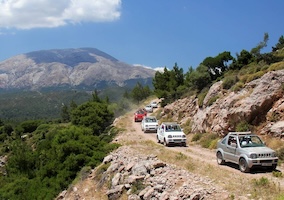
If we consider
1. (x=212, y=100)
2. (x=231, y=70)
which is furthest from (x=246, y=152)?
(x=231, y=70)

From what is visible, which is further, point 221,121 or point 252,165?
point 221,121

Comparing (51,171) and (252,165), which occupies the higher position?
(252,165)

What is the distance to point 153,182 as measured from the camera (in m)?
16.5

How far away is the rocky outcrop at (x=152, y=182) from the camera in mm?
13242

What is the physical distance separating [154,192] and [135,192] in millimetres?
1957

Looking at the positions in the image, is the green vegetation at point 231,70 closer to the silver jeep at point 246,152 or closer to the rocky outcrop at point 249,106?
the rocky outcrop at point 249,106

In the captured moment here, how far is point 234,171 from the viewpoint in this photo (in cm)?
1658

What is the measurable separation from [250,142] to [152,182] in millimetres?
5474

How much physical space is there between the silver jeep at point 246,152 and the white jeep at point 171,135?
9.38m

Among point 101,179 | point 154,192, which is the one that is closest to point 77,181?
point 101,179

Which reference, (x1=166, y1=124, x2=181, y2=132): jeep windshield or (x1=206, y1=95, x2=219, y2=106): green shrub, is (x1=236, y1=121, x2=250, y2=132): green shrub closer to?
(x1=166, y1=124, x2=181, y2=132): jeep windshield

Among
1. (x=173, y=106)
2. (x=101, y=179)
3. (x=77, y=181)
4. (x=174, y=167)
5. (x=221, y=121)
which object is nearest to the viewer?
(x=174, y=167)

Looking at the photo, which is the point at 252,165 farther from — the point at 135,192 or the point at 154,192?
the point at 135,192

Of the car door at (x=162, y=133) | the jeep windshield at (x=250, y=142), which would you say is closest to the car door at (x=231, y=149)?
the jeep windshield at (x=250, y=142)
